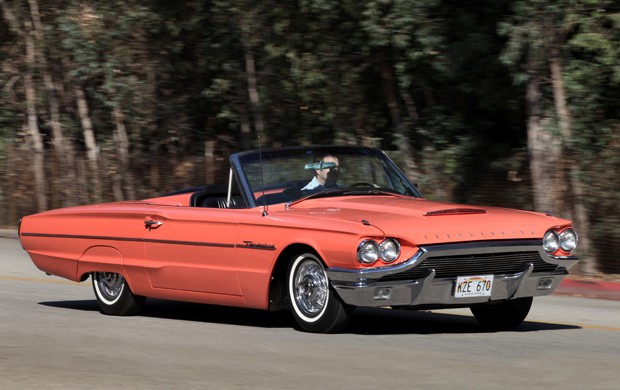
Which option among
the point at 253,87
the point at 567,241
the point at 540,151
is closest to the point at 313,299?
the point at 567,241

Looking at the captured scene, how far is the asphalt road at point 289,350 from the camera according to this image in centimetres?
787

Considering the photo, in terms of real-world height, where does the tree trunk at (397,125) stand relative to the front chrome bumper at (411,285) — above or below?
below

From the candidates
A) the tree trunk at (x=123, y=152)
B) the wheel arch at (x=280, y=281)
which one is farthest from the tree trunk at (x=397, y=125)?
the wheel arch at (x=280, y=281)

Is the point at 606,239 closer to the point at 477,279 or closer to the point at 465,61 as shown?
the point at 465,61

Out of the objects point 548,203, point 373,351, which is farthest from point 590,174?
point 373,351

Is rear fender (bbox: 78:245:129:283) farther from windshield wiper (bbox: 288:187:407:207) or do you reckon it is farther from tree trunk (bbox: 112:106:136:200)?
tree trunk (bbox: 112:106:136:200)

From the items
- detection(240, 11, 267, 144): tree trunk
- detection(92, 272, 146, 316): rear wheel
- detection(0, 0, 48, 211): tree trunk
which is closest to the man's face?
detection(92, 272, 146, 316): rear wheel

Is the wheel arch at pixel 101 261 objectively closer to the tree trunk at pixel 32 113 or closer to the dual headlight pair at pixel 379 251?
the dual headlight pair at pixel 379 251

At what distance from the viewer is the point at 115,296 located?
11.9 metres

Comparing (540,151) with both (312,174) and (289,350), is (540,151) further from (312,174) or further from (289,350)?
(289,350)

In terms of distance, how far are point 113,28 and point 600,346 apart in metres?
16.2

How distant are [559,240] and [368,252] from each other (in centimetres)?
165

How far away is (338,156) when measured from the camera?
11398mm

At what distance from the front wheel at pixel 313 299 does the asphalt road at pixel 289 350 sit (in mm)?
124
